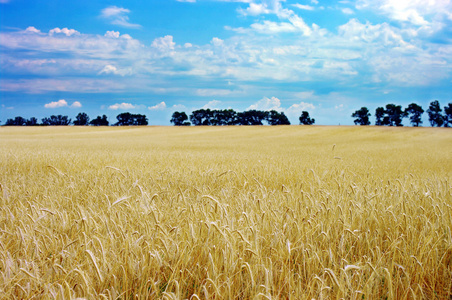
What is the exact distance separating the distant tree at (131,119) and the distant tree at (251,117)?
19248 mm

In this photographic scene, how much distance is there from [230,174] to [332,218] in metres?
2.65

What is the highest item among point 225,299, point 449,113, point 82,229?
point 449,113

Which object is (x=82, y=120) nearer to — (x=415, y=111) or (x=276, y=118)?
(x=276, y=118)

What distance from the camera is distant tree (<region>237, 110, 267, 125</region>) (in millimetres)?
61750

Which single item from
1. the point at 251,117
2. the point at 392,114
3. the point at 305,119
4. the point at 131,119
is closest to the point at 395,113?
the point at 392,114

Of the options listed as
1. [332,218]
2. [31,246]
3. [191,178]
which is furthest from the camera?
[191,178]

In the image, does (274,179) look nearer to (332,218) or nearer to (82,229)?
(332,218)

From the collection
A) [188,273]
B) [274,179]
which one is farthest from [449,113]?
[188,273]

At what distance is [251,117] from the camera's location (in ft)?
204

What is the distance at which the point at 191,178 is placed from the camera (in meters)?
4.62

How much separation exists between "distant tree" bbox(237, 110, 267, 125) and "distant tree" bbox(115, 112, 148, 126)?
19.2m

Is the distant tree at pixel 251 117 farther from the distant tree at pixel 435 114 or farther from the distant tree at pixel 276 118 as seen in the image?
the distant tree at pixel 435 114

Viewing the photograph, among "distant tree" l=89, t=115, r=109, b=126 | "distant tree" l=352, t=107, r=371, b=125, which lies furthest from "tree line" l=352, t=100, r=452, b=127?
"distant tree" l=89, t=115, r=109, b=126

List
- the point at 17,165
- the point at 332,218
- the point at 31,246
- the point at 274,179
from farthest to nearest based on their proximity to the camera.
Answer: the point at 17,165, the point at 274,179, the point at 332,218, the point at 31,246
